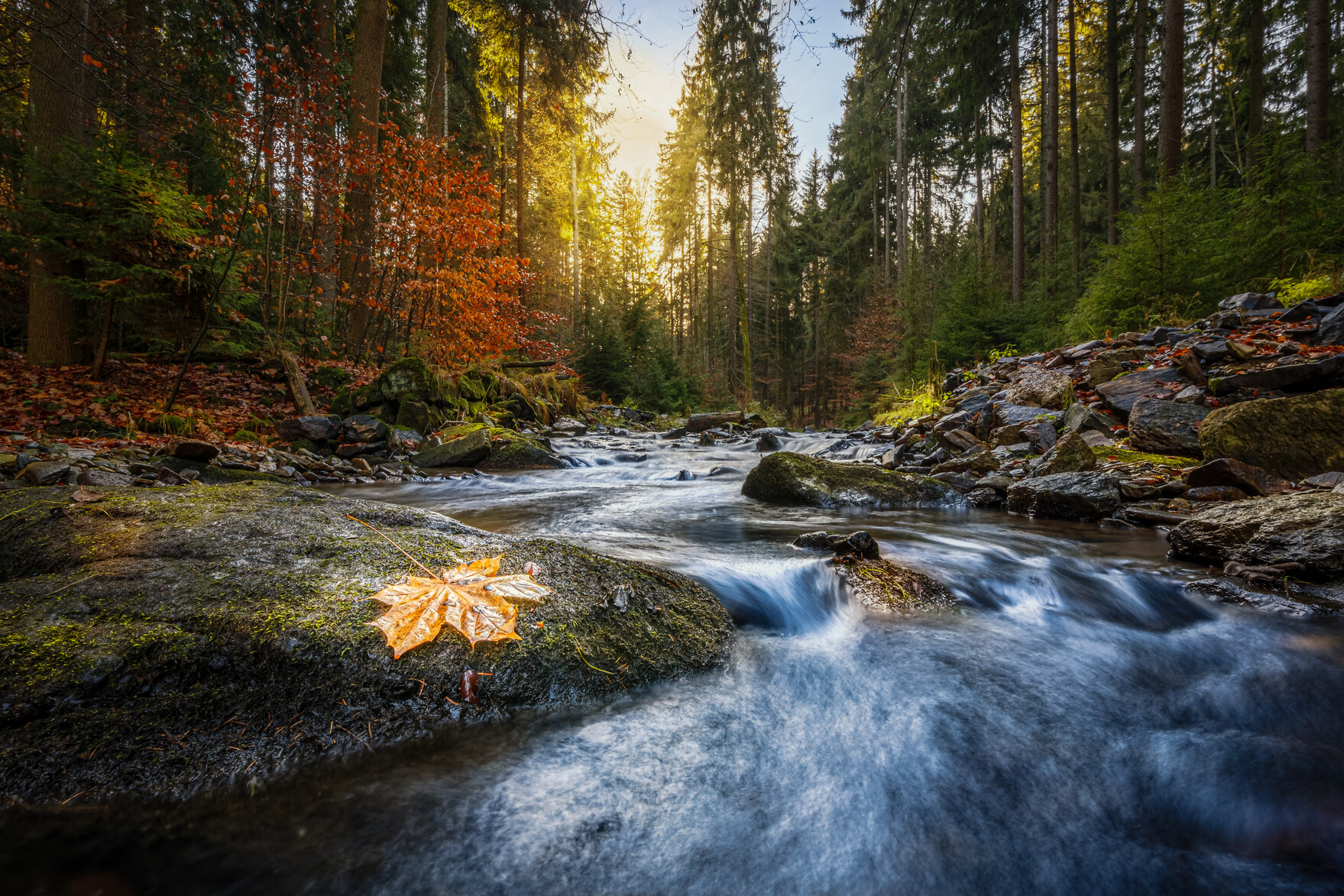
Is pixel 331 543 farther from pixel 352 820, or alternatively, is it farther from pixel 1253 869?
pixel 1253 869

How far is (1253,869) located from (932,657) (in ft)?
3.40

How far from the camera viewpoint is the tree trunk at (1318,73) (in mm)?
10094

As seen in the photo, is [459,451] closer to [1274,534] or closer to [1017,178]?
[1274,534]

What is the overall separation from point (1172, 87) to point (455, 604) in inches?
581

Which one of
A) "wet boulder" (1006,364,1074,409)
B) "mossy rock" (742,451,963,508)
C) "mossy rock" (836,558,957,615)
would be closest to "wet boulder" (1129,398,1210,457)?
"wet boulder" (1006,364,1074,409)

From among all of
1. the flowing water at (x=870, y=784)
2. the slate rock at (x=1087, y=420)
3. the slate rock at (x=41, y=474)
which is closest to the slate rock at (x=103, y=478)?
the slate rock at (x=41, y=474)

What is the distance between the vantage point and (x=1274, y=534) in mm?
3035

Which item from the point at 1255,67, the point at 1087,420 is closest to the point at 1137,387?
the point at 1087,420

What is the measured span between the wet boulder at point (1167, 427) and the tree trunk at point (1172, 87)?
7059mm

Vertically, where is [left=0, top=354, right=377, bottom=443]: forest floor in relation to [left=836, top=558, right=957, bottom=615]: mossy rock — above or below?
above

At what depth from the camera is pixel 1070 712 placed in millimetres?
1984

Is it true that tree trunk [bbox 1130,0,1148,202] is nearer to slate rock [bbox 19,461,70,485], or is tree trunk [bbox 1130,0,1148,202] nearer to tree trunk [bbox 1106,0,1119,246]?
tree trunk [bbox 1106,0,1119,246]

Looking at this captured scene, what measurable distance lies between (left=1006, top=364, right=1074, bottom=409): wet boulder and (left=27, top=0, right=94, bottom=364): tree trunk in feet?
41.7

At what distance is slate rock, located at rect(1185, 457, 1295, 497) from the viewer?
4035mm
